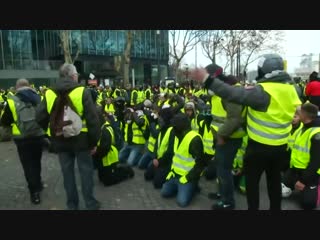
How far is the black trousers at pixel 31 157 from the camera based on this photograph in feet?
17.4

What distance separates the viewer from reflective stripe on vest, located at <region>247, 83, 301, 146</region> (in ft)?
11.4

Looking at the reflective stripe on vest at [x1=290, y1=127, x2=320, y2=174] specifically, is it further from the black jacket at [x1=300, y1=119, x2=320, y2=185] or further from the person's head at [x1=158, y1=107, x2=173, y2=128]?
the person's head at [x1=158, y1=107, x2=173, y2=128]

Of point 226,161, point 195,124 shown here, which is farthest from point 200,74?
point 195,124

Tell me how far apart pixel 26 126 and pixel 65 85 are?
1370 millimetres

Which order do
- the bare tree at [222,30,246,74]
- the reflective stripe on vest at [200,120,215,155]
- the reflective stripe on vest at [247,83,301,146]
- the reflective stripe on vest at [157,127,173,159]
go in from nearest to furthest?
the reflective stripe on vest at [247,83,301,146] → the reflective stripe on vest at [157,127,173,159] → the reflective stripe on vest at [200,120,215,155] → the bare tree at [222,30,246,74]

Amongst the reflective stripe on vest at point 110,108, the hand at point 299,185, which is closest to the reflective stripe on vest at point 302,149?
the hand at point 299,185

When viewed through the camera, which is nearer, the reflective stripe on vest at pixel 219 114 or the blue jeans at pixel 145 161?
the reflective stripe on vest at pixel 219 114

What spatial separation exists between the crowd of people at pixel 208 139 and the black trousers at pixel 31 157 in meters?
0.02

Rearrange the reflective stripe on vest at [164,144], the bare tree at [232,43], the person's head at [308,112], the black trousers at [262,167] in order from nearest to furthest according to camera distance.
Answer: the black trousers at [262,167] < the person's head at [308,112] < the reflective stripe on vest at [164,144] < the bare tree at [232,43]

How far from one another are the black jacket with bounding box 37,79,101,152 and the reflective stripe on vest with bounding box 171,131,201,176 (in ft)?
5.21

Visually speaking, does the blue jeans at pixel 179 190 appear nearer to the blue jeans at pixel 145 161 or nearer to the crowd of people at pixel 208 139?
the crowd of people at pixel 208 139

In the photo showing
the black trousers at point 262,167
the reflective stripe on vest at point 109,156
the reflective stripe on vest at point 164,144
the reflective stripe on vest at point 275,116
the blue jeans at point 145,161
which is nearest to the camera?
the reflective stripe on vest at point 275,116

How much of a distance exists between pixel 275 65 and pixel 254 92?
15.3 inches

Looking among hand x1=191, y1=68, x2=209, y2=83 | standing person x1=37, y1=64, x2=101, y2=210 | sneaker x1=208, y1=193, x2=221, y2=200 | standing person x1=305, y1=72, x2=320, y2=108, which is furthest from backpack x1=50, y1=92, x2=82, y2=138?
standing person x1=305, y1=72, x2=320, y2=108
